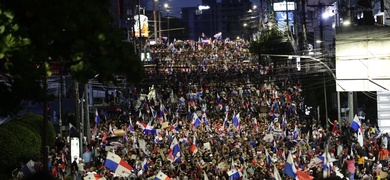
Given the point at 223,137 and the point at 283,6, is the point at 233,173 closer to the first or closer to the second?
the point at 223,137

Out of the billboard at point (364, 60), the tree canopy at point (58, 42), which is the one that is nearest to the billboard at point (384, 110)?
the billboard at point (364, 60)

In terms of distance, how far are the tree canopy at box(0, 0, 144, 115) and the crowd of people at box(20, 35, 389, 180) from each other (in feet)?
8.72

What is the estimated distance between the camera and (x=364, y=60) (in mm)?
30578

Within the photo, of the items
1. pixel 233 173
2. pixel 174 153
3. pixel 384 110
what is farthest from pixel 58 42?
pixel 384 110

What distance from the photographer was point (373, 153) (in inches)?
1112

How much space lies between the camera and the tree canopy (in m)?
7.52

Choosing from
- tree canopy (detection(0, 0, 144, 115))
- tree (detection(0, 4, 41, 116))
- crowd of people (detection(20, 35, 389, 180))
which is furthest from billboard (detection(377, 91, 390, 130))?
tree (detection(0, 4, 41, 116))

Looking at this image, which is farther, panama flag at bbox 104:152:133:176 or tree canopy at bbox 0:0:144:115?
panama flag at bbox 104:152:133:176

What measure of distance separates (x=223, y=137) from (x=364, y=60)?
7010mm

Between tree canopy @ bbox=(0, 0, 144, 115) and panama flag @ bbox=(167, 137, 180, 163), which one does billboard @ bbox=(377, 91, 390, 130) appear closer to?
panama flag @ bbox=(167, 137, 180, 163)

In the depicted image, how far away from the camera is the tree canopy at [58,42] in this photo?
752 cm

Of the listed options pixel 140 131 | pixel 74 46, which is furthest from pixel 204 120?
pixel 74 46

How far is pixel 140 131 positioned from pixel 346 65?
10874 mm

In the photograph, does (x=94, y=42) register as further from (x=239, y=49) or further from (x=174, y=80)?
(x=239, y=49)
